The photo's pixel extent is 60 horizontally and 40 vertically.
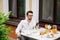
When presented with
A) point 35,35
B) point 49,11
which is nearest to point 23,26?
point 35,35

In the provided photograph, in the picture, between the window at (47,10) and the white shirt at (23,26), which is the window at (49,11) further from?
the white shirt at (23,26)

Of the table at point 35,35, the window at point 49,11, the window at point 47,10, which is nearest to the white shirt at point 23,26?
the table at point 35,35

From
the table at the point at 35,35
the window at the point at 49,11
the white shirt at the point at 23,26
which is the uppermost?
the window at the point at 49,11

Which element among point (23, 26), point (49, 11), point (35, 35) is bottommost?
point (35, 35)

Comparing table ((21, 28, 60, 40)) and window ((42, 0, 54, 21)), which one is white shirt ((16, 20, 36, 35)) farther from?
window ((42, 0, 54, 21))

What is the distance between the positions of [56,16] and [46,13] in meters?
0.49

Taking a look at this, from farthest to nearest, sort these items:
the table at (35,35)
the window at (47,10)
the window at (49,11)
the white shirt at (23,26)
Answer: the window at (47,10) → the window at (49,11) → the white shirt at (23,26) → the table at (35,35)

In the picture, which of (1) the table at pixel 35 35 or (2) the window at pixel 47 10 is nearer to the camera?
(1) the table at pixel 35 35

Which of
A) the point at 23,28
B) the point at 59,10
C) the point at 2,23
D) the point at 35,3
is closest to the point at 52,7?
the point at 59,10

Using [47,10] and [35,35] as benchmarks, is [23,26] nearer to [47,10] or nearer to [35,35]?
[35,35]

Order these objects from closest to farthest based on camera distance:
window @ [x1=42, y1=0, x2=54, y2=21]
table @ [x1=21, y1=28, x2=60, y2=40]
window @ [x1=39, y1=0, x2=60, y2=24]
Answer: table @ [x1=21, y1=28, x2=60, y2=40] → window @ [x1=39, y1=0, x2=60, y2=24] → window @ [x1=42, y1=0, x2=54, y2=21]

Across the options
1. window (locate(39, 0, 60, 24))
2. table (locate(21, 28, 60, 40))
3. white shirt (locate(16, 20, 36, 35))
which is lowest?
table (locate(21, 28, 60, 40))

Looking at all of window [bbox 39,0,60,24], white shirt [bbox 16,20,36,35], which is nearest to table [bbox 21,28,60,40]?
white shirt [bbox 16,20,36,35]

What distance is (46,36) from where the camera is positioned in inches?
177
